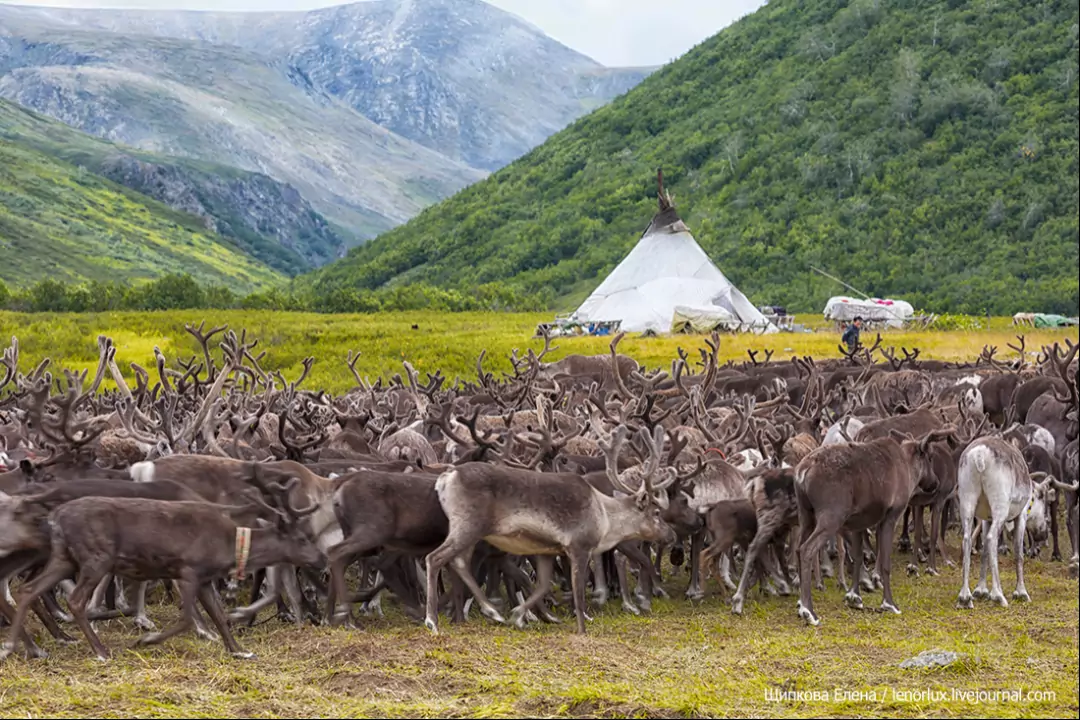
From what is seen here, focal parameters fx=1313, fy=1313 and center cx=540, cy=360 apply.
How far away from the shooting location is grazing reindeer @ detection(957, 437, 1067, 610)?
37.0 feet

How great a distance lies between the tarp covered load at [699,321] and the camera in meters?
47.8

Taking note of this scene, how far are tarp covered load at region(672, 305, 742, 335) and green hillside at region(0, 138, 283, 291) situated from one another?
4039cm

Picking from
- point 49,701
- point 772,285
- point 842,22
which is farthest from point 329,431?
point 842,22

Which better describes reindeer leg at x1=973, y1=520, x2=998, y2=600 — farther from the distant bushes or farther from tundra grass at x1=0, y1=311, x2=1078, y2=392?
the distant bushes

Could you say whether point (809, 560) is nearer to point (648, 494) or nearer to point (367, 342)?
point (648, 494)

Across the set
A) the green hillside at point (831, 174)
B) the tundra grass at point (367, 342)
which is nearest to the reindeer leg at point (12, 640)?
the tundra grass at point (367, 342)

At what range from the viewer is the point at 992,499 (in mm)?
11422

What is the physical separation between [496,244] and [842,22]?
28957mm

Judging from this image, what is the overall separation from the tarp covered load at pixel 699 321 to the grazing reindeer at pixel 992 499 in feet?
118

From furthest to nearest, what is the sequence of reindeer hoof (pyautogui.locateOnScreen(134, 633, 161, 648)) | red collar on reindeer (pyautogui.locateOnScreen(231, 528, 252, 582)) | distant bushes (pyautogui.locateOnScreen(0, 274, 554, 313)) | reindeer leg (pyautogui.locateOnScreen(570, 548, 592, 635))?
1. distant bushes (pyautogui.locateOnScreen(0, 274, 554, 313))
2. reindeer leg (pyautogui.locateOnScreen(570, 548, 592, 635))
3. red collar on reindeer (pyautogui.locateOnScreen(231, 528, 252, 582))
4. reindeer hoof (pyautogui.locateOnScreen(134, 633, 161, 648))

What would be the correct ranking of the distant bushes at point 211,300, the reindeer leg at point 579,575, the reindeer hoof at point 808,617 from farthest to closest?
1. the distant bushes at point 211,300
2. the reindeer hoof at point 808,617
3. the reindeer leg at point 579,575

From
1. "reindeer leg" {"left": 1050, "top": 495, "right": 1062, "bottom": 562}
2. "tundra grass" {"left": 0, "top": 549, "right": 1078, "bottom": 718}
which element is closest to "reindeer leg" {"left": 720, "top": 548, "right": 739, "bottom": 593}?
"tundra grass" {"left": 0, "top": 549, "right": 1078, "bottom": 718}

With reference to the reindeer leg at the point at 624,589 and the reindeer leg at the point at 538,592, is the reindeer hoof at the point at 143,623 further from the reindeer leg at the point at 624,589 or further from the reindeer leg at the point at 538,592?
the reindeer leg at the point at 624,589

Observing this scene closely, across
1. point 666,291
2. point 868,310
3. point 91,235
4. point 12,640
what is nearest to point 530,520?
point 12,640
